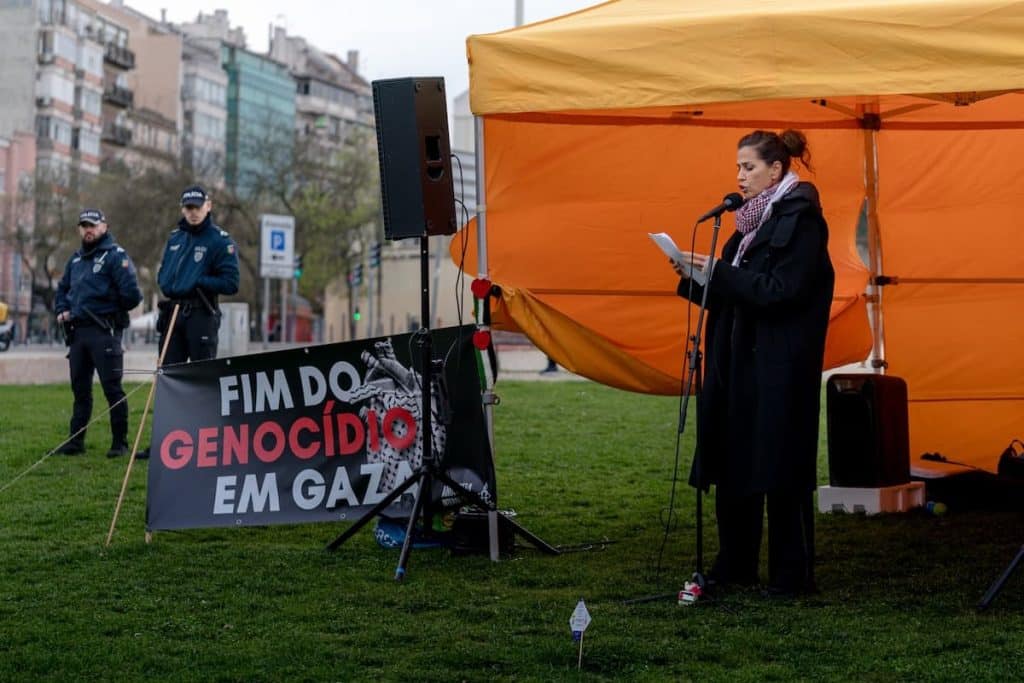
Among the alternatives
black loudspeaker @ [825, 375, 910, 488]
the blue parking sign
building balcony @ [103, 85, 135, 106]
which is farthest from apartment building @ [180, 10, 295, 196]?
black loudspeaker @ [825, 375, 910, 488]

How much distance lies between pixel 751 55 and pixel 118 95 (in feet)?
333

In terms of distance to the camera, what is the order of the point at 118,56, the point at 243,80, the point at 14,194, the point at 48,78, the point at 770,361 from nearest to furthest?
the point at 770,361, the point at 14,194, the point at 48,78, the point at 118,56, the point at 243,80

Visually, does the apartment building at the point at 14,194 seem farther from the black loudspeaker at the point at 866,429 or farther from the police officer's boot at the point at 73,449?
the black loudspeaker at the point at 866,429

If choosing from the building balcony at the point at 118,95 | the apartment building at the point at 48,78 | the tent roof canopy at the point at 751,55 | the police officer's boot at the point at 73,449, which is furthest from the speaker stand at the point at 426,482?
the building balcony at the point at 118,95

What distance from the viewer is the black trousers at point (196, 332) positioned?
1212cm

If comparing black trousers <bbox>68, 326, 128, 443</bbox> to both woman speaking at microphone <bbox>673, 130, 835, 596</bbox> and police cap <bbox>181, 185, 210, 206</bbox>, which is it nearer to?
police cap <bbox>181, 185, 210, 206</bbox>

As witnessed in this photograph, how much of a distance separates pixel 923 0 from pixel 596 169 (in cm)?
313

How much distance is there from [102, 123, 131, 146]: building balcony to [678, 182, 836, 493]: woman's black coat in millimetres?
97749

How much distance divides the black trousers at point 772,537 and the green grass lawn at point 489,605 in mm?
179

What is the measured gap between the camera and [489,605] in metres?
7.08

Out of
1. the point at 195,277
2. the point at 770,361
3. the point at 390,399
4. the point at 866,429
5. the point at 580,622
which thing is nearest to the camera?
the point at 580,622

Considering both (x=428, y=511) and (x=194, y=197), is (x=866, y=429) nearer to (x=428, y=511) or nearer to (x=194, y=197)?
(x=428, y=511)

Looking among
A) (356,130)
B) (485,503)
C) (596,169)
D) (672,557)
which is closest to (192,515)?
(485,503)

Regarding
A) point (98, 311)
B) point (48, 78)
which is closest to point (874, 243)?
point (98, 311)
